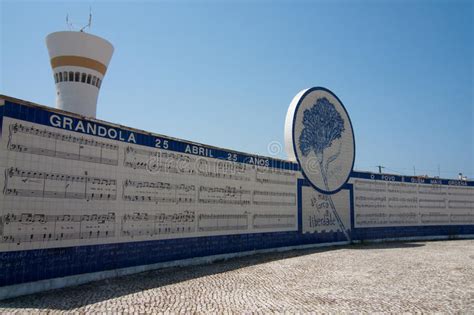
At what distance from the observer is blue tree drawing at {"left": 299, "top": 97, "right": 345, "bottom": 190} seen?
18578 millimetres

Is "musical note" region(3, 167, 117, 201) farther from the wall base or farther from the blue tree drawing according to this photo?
the blue tree drawing

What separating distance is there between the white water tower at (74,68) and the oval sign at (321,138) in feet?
39.4

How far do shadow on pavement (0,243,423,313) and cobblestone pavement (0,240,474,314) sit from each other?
2cm

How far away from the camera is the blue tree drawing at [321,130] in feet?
61.0

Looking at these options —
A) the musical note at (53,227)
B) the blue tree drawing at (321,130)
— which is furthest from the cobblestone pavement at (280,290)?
the blue tree drawing at (321,130)

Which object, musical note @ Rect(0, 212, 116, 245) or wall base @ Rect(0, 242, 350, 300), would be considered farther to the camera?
musical note @ Rect(0, 212, 116, 245)

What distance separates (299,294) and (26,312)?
5.65m

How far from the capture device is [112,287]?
8781 millimetres

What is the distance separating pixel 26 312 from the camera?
671 cm

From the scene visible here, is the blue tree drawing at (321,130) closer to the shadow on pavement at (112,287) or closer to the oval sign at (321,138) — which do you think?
the oval sign at (321,138)

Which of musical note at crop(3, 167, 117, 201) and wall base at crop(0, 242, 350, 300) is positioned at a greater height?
musical note at crop(3, 167, 117, 201)

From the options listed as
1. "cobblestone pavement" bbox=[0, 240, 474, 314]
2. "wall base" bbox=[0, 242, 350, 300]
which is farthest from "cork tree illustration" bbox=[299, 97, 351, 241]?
"wall base" bbox=[0, 242, 350, 300]

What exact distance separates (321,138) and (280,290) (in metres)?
11.7

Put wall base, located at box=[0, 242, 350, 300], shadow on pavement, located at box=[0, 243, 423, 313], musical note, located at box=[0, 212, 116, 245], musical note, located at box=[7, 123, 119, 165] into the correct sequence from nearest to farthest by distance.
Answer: shadow on pavement, located at box=[0, 243, 423, 313] → wall base, located at box=[0, 242, 350, 300] → musical note, located at box=[0, 212, 116, 245] → musical note, located at box=[7, 123, 119, 165]
